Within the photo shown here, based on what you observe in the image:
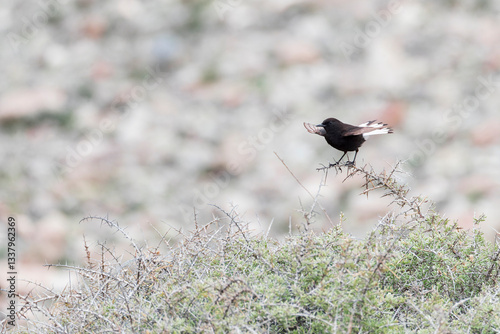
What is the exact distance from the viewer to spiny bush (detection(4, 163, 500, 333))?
2340 mm

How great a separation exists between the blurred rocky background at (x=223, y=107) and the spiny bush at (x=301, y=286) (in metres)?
4.47

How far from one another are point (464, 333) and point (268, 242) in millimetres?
833

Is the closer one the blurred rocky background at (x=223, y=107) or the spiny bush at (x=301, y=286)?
the spiny bush at (x=301, y=286)

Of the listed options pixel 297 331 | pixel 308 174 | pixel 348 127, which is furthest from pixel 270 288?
pixel 308 174

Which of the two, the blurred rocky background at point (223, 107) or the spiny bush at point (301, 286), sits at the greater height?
the blurred rocky background at point (223, 107)

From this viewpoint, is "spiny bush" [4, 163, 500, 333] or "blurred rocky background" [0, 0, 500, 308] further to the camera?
"blurred rocky background" [0, 0, 500, 308]

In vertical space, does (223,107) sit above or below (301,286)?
above

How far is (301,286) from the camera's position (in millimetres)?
2490

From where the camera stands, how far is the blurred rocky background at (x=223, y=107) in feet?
27.8

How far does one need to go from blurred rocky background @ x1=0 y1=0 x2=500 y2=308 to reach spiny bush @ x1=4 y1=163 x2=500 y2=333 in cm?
447

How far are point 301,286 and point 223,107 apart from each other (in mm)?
8029

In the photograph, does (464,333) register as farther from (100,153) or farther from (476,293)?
(100,153)

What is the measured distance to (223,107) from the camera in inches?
409

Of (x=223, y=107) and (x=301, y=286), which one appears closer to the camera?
(x=301, y=286)
